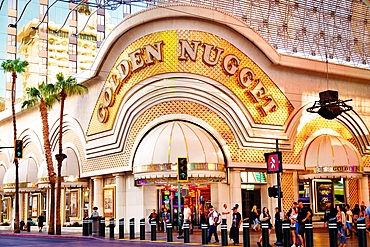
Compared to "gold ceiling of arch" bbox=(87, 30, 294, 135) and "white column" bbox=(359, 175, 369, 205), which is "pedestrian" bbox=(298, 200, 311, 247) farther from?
"white column" bbox=(359, 175, 369, 205)

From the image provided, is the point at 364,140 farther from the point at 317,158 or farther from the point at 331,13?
the point at 331,13

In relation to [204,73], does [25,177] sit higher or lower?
lower

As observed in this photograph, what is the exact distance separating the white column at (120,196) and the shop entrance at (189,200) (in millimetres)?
2552

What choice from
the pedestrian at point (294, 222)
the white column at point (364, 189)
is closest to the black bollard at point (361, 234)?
the pedestrian at point (294, 222)

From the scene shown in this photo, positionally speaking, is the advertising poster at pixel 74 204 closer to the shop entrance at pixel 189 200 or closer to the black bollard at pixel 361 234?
the shop entrance at pixel 189 200

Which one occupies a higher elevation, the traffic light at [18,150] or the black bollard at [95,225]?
the traffic light at [18,150]

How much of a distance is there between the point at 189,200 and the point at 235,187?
4.19 metres

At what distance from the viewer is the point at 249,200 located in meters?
38.6

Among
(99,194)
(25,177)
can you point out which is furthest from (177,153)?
(25,177)

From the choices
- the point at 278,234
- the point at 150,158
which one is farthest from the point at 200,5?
the point at 278,234

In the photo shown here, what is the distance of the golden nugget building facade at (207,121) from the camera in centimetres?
3588

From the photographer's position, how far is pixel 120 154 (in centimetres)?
3875

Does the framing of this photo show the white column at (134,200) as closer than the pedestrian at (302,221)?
No

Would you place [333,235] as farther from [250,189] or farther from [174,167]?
[250,189]
